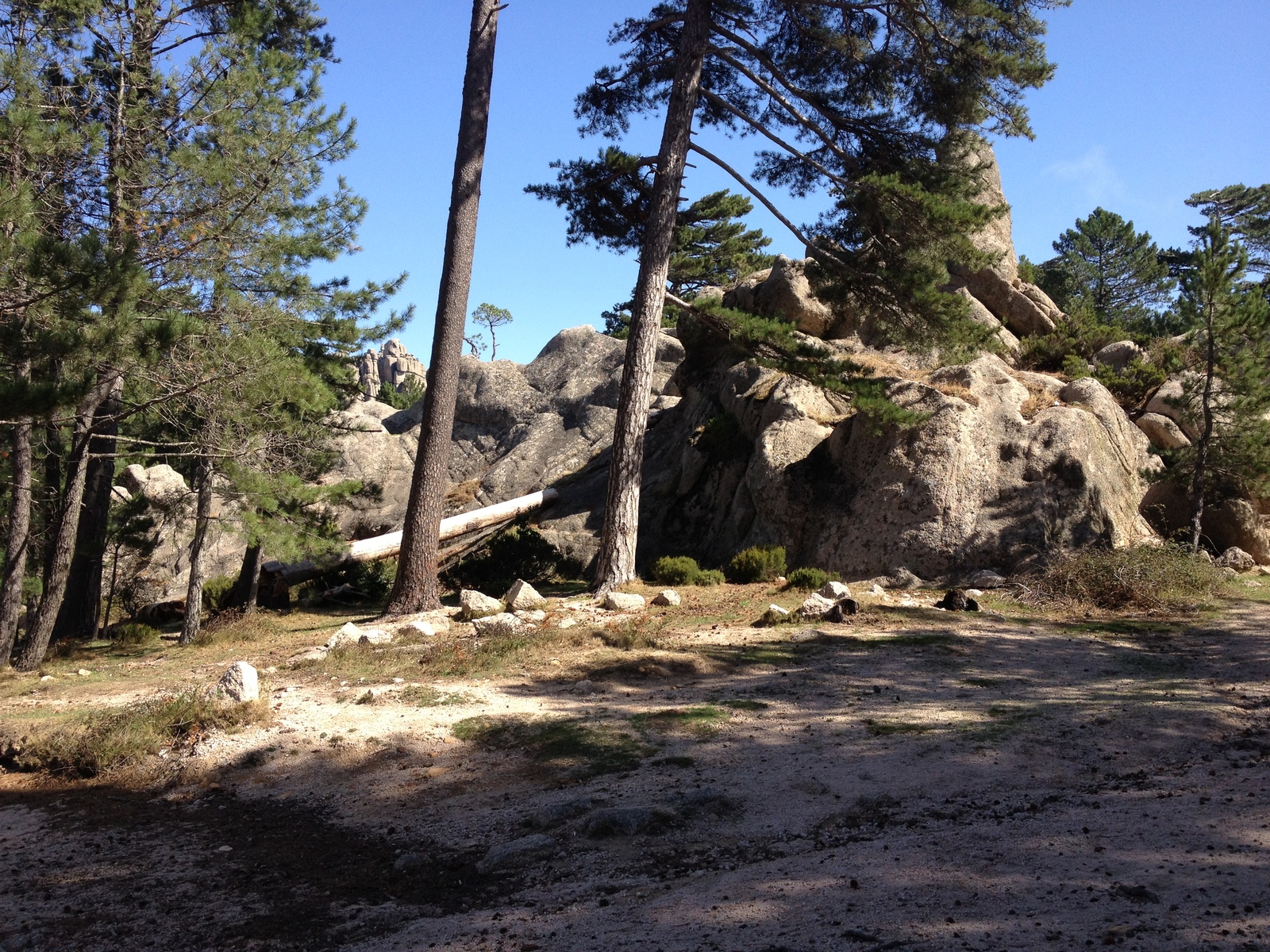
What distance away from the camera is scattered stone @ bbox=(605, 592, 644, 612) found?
13.0m

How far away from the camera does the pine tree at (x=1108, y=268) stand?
42906 millimetres

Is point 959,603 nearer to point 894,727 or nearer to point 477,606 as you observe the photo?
point 894,727

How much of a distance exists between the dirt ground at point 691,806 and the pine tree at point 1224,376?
5.97 m

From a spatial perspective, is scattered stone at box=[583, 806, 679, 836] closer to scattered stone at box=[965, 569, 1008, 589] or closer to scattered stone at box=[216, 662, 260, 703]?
scattered stone at box=[216, 662, 260, 703]

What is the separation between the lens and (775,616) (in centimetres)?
1162

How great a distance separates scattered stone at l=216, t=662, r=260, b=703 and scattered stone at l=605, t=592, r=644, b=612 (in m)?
5.42

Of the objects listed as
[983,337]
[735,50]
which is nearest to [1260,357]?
[983,337]

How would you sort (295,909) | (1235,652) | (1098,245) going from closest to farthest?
1. (295,909)
2. (1235,652)
3. (1098,245)

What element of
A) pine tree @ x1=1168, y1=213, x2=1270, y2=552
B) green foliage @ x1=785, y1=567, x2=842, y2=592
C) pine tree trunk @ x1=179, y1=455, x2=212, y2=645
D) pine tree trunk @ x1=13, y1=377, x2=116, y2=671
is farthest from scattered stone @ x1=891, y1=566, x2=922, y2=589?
pine tree trunk @ x1=13, y1=377, x2=116, y2=671

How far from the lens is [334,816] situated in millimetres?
6559

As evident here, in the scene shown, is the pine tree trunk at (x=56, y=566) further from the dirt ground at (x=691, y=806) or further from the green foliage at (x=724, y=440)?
the green foliage at (x=724, y=440)

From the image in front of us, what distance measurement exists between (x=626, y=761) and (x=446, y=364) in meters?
8.85

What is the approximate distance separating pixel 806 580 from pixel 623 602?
283cm

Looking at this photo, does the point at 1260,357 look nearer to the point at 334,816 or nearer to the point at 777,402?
the point at 777,402
